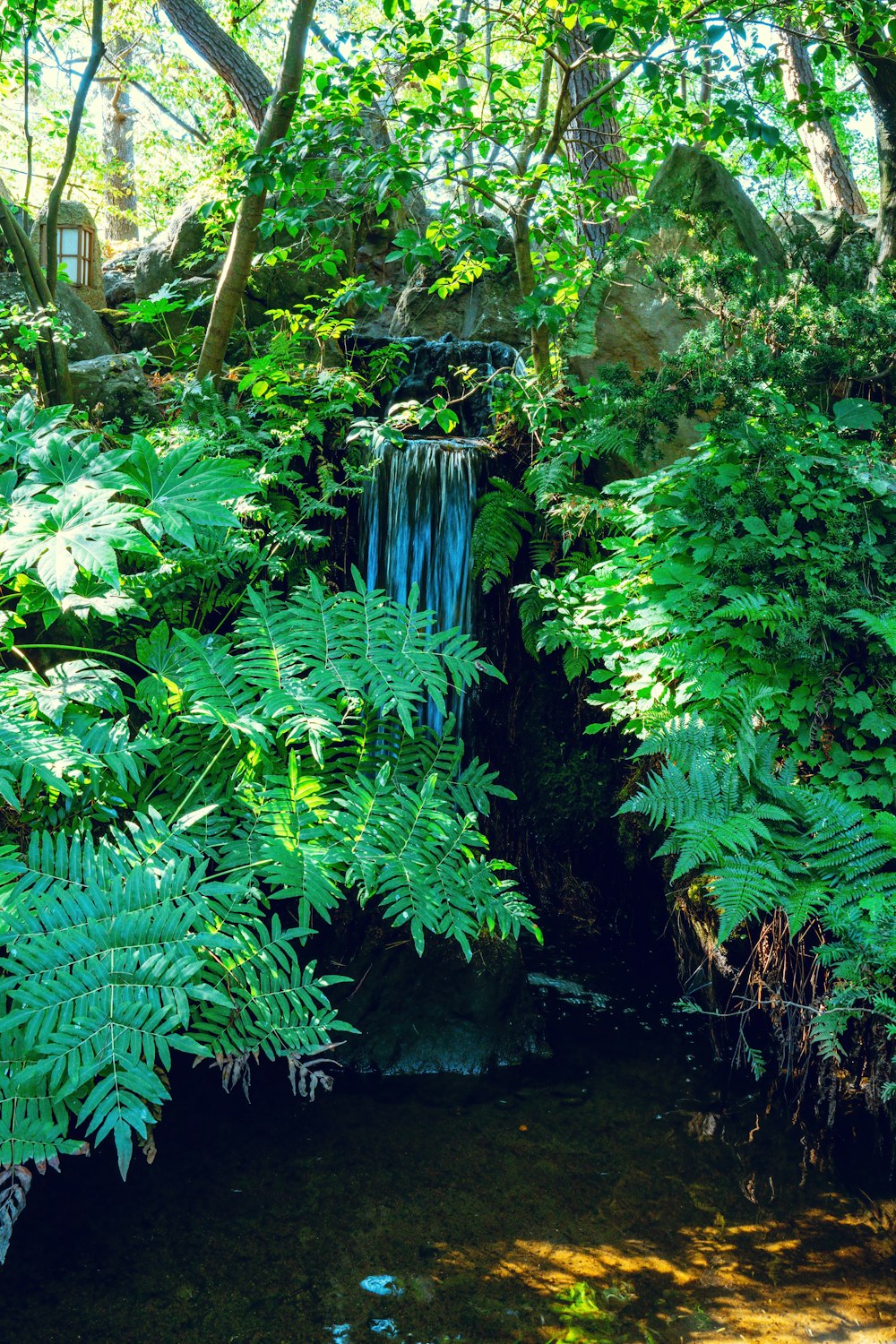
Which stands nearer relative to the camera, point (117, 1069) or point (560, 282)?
point (117, 1069)

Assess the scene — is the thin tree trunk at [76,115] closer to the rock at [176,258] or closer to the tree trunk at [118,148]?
the rock at [176,258]

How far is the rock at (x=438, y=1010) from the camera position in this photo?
4242mm

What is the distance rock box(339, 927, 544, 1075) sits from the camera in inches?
167

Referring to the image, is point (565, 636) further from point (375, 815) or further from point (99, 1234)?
point (99, 1234)

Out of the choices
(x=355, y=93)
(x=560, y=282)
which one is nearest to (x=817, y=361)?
(x=560, y=282)

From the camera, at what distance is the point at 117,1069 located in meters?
2.63

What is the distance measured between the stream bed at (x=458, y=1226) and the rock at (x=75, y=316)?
6107 millimetres

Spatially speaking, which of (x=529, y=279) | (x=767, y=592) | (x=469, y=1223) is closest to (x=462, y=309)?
(x=529, y=279)

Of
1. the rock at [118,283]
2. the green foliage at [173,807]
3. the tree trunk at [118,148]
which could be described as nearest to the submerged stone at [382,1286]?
the green foliage at [173,807]

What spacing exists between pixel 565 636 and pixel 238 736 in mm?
1962

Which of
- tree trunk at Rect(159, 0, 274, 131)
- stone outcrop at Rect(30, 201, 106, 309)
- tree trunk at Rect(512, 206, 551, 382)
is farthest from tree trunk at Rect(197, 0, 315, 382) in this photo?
stone outcrop at Rect(30, 201, 106, 309)

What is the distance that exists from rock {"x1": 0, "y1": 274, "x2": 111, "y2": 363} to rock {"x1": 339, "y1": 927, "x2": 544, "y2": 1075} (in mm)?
5617

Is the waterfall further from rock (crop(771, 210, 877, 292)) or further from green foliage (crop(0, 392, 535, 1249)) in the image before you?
rock (crop(771, 210, 877, 292))

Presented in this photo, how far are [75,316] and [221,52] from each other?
9.59ft
